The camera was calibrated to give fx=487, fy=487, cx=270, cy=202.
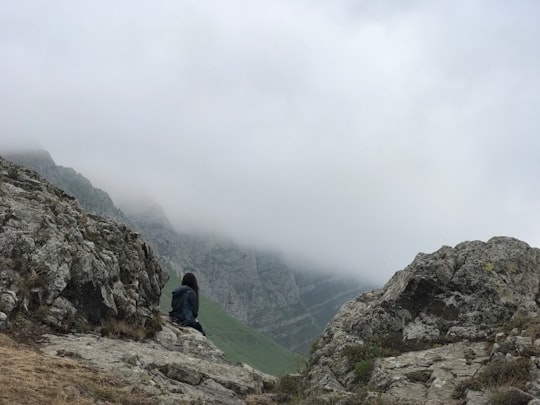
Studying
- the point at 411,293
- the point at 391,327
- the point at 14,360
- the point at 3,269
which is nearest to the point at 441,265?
the point at 411,293

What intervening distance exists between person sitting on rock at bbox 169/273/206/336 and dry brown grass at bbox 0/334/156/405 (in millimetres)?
15499

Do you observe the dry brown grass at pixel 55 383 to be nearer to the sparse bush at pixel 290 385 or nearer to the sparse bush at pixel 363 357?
the sparse bush at pixel 290 385

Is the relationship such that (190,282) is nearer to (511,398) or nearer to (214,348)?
(214,348)

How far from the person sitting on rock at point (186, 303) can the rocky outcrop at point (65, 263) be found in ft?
5.15

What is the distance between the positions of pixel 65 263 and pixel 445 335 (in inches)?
Answer: 792

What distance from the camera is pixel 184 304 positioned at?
34062 millimetres

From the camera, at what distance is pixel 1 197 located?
30.1 m

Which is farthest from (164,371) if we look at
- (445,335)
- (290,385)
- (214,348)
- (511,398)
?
(511,398)

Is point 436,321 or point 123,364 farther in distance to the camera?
point 436,321

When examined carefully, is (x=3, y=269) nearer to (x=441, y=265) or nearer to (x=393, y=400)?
(x=393, y=400)

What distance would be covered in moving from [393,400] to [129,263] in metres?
22.8

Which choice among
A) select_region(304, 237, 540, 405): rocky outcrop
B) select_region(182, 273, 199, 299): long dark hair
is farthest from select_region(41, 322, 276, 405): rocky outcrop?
select_region(182, 273, 199, 299): long dark hair

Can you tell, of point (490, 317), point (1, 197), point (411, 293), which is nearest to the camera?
point (490, 317)

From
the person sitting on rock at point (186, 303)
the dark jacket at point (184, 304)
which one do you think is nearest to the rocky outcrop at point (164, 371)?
the person sitting on rock at point (186, 303)
